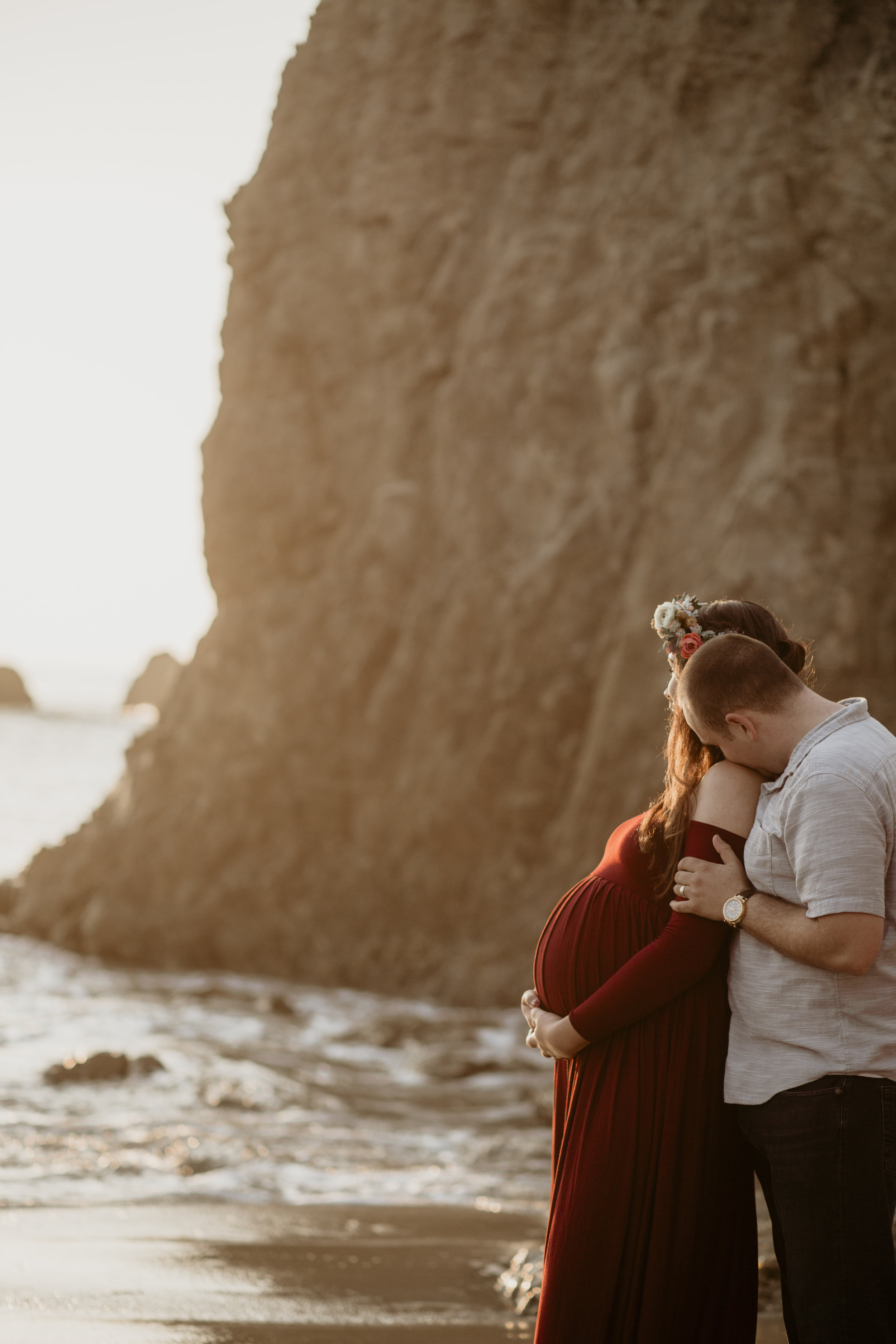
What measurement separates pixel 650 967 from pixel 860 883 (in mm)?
511

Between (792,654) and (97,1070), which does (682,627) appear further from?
(97,1070)

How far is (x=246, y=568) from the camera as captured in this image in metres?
13.2

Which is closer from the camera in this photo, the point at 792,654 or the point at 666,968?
the point at 666,968

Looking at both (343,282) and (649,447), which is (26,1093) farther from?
(343,282)

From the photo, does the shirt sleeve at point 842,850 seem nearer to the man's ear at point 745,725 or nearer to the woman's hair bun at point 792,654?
the man's ear at point 745,725

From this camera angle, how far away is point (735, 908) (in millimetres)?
2559

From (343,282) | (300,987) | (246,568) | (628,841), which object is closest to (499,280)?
(343,282)

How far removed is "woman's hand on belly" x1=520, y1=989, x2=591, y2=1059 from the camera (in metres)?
2.76

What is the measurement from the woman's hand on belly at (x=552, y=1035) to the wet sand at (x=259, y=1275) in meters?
1.30

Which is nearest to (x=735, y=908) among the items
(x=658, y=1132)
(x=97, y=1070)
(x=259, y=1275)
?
(x=658, y=1132)

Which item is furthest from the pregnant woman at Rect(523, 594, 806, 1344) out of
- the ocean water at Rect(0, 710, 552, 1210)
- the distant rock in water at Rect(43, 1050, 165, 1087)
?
the distant rock in water at Rect(43, 1050, 165, 1087)

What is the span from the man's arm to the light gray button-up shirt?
3 centimetres

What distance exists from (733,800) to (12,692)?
91297 mm

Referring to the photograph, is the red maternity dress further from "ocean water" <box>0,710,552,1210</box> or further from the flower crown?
"ocean water" <box>0,710,552,1210</box>
